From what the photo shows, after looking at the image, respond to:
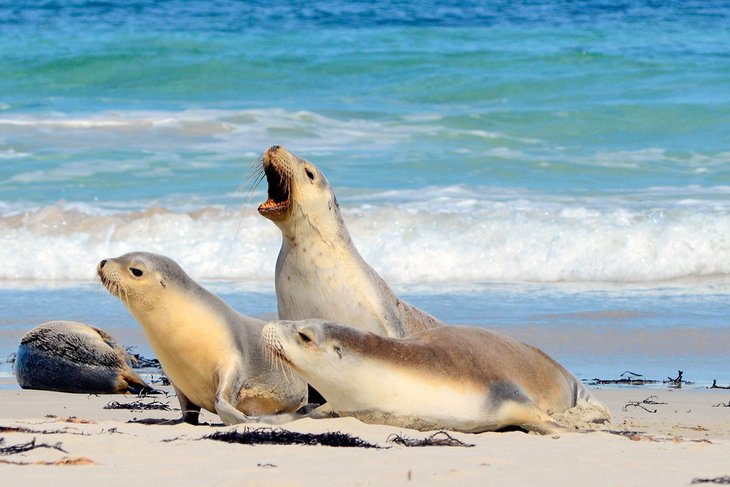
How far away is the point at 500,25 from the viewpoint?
27375mm

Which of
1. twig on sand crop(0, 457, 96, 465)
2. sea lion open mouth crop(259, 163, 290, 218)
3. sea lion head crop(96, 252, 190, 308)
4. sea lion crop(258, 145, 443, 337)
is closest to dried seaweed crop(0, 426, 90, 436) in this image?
twig on sand crop(0, 457, 96, 465)

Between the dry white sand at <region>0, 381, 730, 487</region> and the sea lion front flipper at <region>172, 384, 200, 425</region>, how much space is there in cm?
22

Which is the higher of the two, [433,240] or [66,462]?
[433,240]

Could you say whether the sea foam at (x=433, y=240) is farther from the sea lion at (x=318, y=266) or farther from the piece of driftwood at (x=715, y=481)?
the piece of driftwood at (x=715, y=481)

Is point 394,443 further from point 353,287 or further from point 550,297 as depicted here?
point 550,297

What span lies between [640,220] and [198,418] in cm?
832

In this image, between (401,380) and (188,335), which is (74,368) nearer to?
(188,335)

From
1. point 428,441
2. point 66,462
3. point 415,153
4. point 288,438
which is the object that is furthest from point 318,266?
point 415,153

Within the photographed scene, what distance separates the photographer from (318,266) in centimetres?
709

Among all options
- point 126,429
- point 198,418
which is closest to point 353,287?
point 198,418

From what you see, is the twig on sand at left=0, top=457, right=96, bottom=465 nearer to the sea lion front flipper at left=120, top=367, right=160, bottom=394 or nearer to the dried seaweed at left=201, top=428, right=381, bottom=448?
the dried seaweed at left=201, top=428, right=381, bottom=448

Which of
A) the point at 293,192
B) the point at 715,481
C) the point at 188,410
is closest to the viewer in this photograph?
the point at 715,481

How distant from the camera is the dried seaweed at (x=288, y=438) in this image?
17.6 ft

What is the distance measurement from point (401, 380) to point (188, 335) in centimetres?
120
